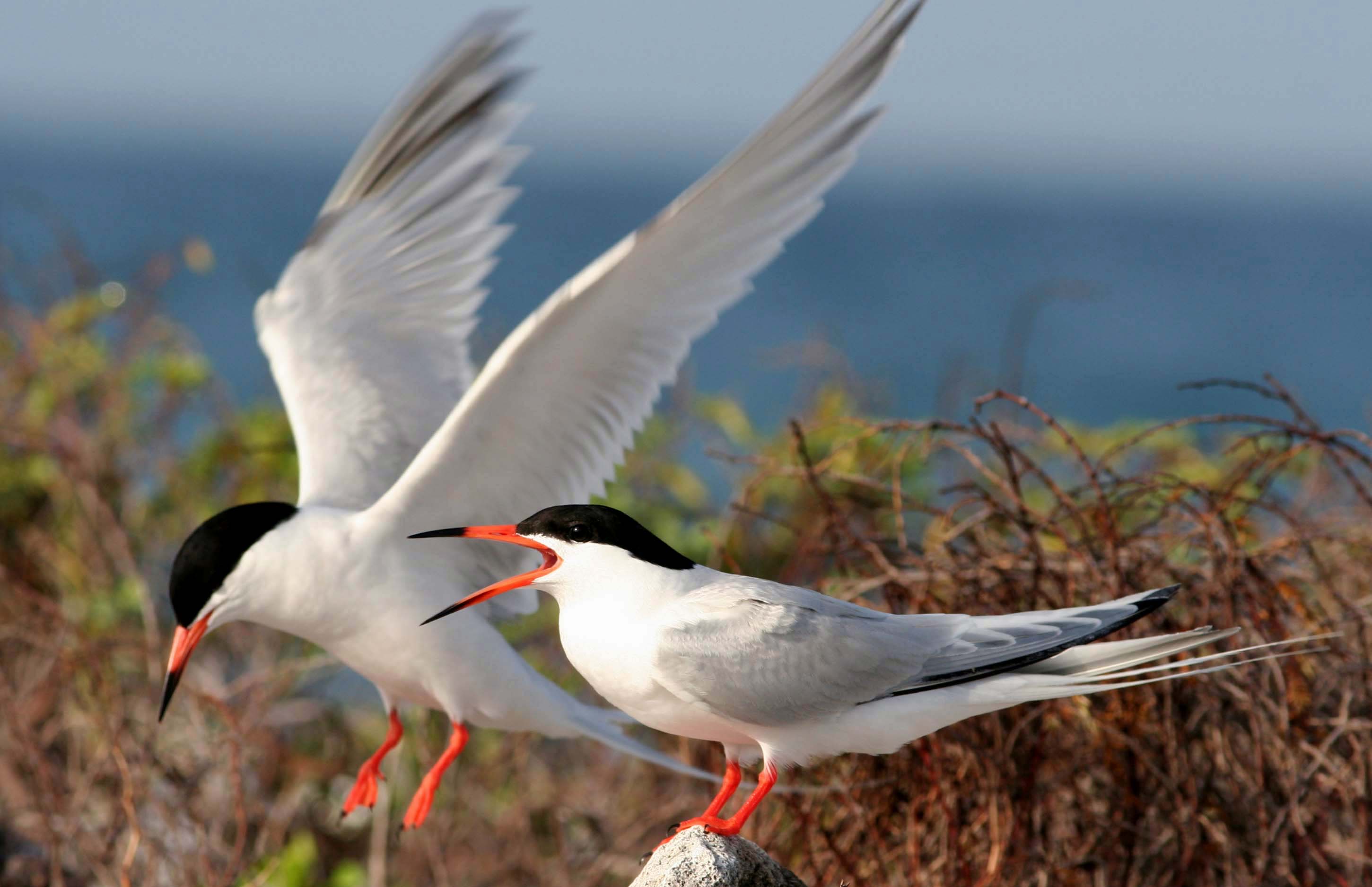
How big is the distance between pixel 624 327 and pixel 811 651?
2.55ft

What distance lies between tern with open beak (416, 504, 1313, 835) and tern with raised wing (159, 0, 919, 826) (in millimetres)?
534

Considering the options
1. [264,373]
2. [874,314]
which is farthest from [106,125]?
[264,373]

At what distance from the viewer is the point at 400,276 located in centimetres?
356

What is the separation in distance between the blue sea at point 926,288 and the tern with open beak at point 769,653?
2313mm

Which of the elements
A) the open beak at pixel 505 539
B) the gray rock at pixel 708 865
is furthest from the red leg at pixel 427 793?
the open beak at pixel 505 539

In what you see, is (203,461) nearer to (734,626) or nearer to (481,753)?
(481,753)

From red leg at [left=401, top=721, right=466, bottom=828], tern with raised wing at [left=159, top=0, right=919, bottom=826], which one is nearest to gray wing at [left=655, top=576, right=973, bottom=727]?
tern with raised wing at [left=159, top=0, right=919, bottom=826]

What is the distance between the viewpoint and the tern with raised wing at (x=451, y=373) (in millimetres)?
2391

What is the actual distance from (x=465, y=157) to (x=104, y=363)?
129 inches

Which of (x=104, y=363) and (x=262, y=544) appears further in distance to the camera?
(x=104, y=363)

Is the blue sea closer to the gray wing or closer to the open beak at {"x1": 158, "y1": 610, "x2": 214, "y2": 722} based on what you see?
the open beak at {"x1": 158, "y1": 610, "x2": 214, "y2": 722}

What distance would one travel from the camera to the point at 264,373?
770 centimetres

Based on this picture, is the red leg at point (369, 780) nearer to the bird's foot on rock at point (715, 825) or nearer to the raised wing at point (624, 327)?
the raised wing at point (624, 327)

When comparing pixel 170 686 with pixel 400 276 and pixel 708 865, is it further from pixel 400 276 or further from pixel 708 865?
pixel 400 276
